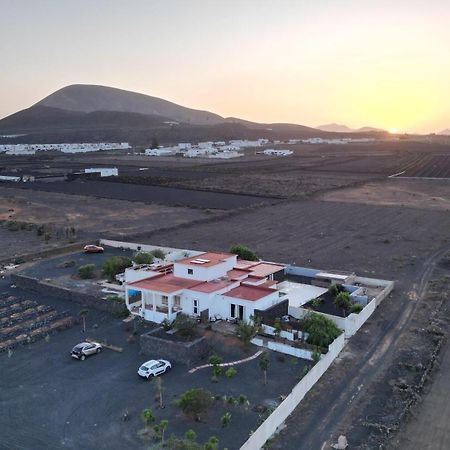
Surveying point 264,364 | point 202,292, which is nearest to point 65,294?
point 202,292

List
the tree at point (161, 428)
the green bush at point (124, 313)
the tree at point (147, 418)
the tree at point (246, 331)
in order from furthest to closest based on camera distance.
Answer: the green bush at point (124, 313)
the tree at point (246, 331)
the tree at point (147, 418)
the tree at point (161, 428)

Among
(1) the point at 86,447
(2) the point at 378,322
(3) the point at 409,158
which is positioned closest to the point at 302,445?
(1) the point at 86,447

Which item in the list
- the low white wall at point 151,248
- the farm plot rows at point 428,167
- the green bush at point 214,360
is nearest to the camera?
the green bush at point 214,360

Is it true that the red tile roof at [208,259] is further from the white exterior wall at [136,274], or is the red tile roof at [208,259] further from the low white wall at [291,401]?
the low white wall at [291,401]

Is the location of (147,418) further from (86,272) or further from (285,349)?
(86,272)

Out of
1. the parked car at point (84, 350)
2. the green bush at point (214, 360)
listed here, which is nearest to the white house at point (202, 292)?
the parked car at point (84, 350)

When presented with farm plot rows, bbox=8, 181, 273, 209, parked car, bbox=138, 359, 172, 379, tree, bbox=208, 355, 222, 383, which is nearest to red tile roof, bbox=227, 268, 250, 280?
tree, bbox=208, 355, 222, 383
